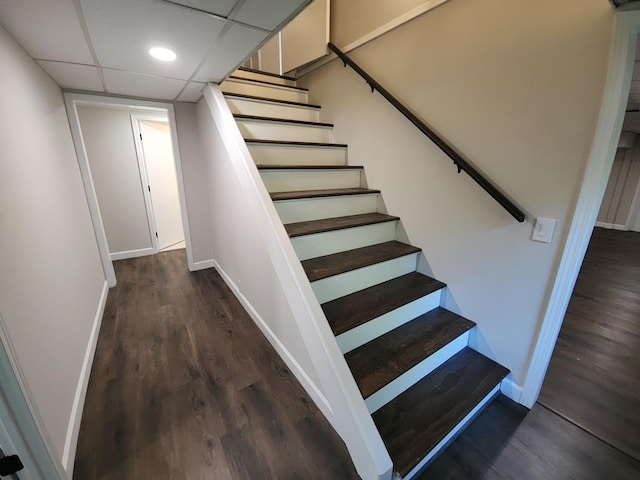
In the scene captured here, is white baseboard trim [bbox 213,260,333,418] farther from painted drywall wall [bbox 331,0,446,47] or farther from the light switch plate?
painted drywall wall [bbox 331,0,446,47]

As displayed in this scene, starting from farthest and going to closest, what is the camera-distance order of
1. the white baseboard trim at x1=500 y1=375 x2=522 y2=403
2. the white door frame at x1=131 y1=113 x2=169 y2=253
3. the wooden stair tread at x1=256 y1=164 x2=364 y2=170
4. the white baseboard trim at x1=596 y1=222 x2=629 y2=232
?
the white baseboard trim at x1=596 y1=222 x2=629 y2=232 < the white door frame at x1=131 y1=113 x2=169 y2=253 < the wooden stair tread at x1=256 y1=164 x2=364 y2=170 < the white baseboard trim at x1=500 y1=375 x2=522 y2=403

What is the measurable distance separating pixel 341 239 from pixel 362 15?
6.30 feet

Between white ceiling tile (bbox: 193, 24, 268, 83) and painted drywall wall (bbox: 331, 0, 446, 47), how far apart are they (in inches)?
46.1

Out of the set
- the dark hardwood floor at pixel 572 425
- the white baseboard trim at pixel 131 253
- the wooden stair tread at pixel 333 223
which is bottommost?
the dark hardwood floor at pixel 572 425

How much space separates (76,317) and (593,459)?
2.91m

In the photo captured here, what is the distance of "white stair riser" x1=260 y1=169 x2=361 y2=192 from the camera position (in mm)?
2041

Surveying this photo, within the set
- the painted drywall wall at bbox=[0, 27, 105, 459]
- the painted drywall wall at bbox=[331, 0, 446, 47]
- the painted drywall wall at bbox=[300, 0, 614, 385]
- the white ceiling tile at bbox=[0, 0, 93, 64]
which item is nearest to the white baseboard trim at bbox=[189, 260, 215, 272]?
the painted drywall wall at bbox=[0, 27, 105, 459]

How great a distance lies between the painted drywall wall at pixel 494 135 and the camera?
121cm

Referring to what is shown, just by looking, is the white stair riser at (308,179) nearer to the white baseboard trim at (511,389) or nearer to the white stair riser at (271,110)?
the white stair riser at (271,110)

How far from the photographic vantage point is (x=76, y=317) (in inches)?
→ 64.7

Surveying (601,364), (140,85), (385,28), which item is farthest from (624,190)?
(140,85)

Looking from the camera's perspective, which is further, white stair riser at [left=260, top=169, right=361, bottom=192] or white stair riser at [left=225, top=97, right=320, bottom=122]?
white stair riser at [left=225, top=97, right=320, bottom=122]

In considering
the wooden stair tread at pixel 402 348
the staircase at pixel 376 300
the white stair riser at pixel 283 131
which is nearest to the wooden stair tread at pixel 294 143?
the staircase at pixel 376 300

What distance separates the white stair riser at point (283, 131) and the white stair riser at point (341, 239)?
114 centimetres
